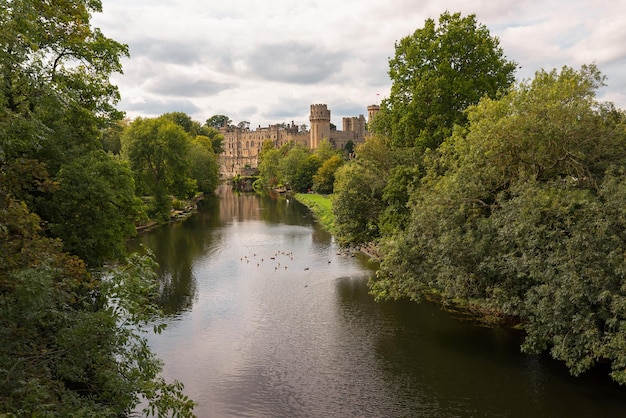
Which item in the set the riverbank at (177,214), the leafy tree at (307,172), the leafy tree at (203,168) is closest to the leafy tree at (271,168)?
Answer: the leafy tree at (307,172)

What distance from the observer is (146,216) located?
1986cm

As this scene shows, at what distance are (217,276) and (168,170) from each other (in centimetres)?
2253

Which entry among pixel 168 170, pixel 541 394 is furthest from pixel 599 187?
pixel 168 170

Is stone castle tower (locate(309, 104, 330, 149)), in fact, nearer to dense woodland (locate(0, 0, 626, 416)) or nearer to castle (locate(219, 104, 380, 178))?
castle (locate(219, 104, 380, 178))

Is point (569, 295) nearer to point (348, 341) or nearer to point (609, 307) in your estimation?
point (609, 307)

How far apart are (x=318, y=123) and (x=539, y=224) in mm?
109814

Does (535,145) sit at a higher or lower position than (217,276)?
higher

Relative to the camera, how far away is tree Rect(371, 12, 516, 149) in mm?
27250

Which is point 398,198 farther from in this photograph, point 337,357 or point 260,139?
point 260,139

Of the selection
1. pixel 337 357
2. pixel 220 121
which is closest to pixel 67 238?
pixel 337 357

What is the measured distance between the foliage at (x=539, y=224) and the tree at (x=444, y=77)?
548 centimetres

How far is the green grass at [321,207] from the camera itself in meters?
49.4

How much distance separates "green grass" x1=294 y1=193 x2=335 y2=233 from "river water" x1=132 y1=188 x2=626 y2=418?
656 inches

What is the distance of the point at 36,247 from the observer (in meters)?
10.3
